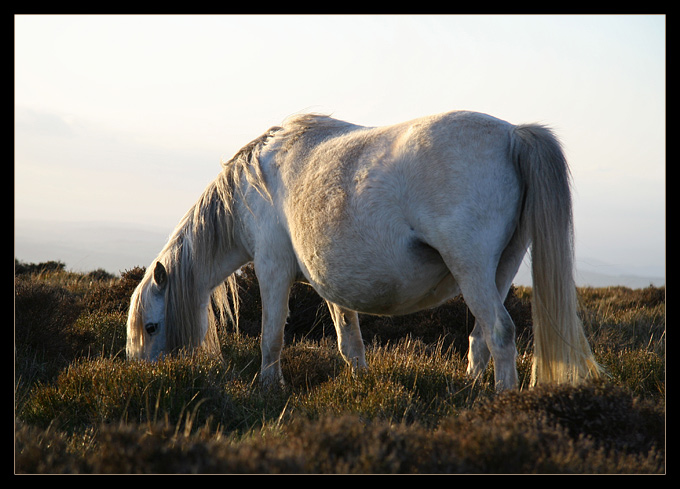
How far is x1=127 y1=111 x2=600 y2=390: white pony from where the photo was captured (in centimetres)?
342

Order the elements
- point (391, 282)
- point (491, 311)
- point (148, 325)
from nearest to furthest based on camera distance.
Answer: point (491, 311) < point (391, 282) < point (148, 325)

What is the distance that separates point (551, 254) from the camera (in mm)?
3432

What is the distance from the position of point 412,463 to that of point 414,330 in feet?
15.1

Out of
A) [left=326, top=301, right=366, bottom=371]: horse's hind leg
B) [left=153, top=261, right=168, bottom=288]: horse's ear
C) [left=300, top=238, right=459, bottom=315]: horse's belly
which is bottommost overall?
[left=326, top=301, right=366, bottom=371]: horse's hind leg

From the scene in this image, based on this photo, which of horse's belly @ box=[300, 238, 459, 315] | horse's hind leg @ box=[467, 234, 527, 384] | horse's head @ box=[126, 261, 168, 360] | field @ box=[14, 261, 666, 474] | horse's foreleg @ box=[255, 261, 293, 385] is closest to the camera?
field @ box=[14, 261, 666, 474]

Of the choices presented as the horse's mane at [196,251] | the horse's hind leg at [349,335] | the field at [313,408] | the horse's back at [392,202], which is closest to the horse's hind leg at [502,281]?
the field at [313,408]

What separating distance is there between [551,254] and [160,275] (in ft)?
10.7

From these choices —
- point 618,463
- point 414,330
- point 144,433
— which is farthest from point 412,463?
point 414,330

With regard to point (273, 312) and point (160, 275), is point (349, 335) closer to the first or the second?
point (273, 312)

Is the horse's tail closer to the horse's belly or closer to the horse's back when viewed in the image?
the horse's back

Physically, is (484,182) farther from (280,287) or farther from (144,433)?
(144,433)

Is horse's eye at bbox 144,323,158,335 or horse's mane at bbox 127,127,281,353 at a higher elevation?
horse's mane at bbox 127,127,281,353

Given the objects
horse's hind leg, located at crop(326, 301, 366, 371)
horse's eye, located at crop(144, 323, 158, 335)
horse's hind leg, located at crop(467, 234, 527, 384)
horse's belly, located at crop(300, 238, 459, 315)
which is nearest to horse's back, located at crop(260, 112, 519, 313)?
horse's belly, located at crop(300, 238, 459, 315)

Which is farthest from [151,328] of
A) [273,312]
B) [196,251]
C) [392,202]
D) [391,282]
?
[392,202]
